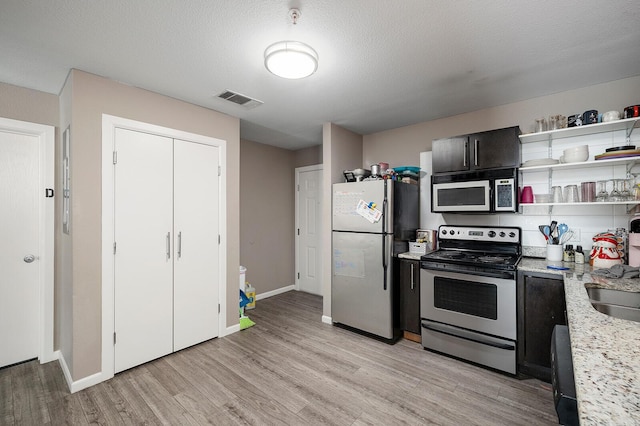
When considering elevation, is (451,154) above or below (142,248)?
above

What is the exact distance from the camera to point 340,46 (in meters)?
1.91

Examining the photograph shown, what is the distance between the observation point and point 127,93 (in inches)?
96.3

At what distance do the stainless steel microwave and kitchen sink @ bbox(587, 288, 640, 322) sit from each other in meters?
1.01

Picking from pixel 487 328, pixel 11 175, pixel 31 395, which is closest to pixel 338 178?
pixel 487 328

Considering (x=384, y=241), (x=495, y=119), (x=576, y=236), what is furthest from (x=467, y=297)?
(x=495, y=119)

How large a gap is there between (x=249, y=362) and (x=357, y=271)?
1429 millimetres

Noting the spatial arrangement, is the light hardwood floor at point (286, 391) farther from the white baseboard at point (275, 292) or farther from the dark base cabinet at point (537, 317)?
the white baseboard at point (275, 292)

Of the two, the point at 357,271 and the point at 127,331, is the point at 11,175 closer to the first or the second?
the point at 127,331

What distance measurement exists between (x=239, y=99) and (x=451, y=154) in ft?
7.34

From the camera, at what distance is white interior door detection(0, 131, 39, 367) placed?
2424mm

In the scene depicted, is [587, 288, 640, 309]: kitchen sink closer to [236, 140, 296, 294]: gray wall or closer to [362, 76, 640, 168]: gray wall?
[362, 76, 640, 168]: gray wall

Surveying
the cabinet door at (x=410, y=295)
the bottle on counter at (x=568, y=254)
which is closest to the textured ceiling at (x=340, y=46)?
the bottle on counter at (x=568, y=254)

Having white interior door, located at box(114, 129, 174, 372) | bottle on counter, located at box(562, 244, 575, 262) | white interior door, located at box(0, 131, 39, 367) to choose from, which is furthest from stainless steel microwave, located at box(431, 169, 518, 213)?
white interior door, located at box(0, 131, 39, 367)

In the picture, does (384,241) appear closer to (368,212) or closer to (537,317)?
(368,212)
